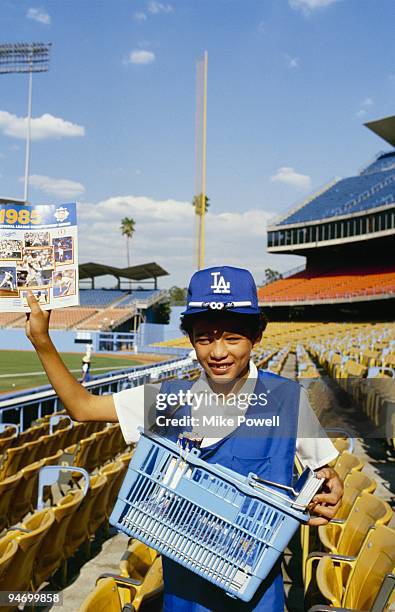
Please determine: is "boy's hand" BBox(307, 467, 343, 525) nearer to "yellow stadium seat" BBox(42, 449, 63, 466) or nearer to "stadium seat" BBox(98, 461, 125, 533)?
"stadium seat" BBox(98, 461, 125, 533)

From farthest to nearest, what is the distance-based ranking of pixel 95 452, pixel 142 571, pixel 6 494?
1. pixel 95 452
2. pixel 6 494
3. pixel 142 571

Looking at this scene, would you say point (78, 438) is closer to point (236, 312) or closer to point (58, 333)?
point (236, 312)

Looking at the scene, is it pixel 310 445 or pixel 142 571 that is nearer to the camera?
pixel 310 445

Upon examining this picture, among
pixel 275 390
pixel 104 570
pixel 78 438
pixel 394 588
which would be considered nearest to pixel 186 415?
pixel 275 390

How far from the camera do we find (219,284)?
1.48 m

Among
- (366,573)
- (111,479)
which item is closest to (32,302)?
(366,573)

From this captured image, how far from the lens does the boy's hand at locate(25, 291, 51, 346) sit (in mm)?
1523

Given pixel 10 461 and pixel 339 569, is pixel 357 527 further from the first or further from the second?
pixel 10 461

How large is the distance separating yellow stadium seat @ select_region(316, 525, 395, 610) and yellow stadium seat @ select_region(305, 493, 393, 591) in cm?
21

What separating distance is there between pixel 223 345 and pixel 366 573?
5.23 ft

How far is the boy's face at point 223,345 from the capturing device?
153 centimetres

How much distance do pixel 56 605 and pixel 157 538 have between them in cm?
228

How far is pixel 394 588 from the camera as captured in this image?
2.10 meters

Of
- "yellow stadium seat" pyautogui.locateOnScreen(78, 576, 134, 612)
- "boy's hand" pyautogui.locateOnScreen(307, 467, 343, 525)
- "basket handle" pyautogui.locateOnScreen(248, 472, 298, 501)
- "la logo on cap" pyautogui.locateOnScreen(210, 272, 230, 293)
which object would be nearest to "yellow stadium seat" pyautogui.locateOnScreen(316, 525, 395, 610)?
"yellow stadium seat" pyautogui.locateOnScreen(78, 576, 134, 612)
